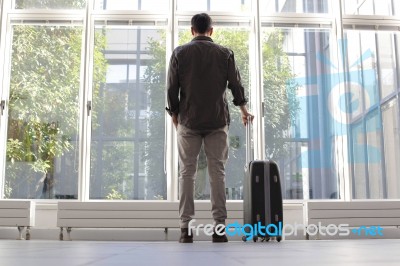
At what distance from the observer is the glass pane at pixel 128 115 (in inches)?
206

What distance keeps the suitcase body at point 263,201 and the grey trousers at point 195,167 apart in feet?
0.97

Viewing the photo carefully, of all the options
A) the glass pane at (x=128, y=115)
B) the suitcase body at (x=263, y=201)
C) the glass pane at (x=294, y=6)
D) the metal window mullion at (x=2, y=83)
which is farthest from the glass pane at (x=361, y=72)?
the metal window mullion at (x=2, y=83)

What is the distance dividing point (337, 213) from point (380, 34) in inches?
88.0

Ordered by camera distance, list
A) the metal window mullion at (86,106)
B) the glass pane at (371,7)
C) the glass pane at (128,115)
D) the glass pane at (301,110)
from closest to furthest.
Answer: the metal window mullion at (86,106) → the glass pane at (128,115) → the glass pane at (301,110) → the glass pane at (371,7)

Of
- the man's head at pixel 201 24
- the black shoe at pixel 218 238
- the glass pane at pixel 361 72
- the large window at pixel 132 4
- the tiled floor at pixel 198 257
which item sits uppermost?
the large window at pixel 132 4

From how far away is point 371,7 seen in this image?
Answer: 5742 mm

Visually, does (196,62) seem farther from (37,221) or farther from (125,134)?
(37,221)

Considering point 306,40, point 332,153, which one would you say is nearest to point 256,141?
point 332,153

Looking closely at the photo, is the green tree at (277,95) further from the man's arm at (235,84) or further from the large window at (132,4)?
the man's arm at (235,84)

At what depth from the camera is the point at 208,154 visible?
2904 mm

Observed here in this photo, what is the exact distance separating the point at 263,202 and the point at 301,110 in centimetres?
262

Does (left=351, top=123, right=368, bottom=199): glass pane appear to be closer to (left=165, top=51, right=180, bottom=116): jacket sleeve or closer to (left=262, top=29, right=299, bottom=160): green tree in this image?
(left=262, top=29, right=299, bottom=160): green tree

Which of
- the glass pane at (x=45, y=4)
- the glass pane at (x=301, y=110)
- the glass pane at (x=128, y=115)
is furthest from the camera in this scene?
the glass pane at (x=45, y=4)

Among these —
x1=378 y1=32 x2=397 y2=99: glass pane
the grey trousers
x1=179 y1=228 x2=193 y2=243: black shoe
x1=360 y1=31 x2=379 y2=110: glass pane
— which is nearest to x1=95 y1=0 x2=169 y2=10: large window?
x1=360 y1=31 x2=379 y2=110: glass pane
